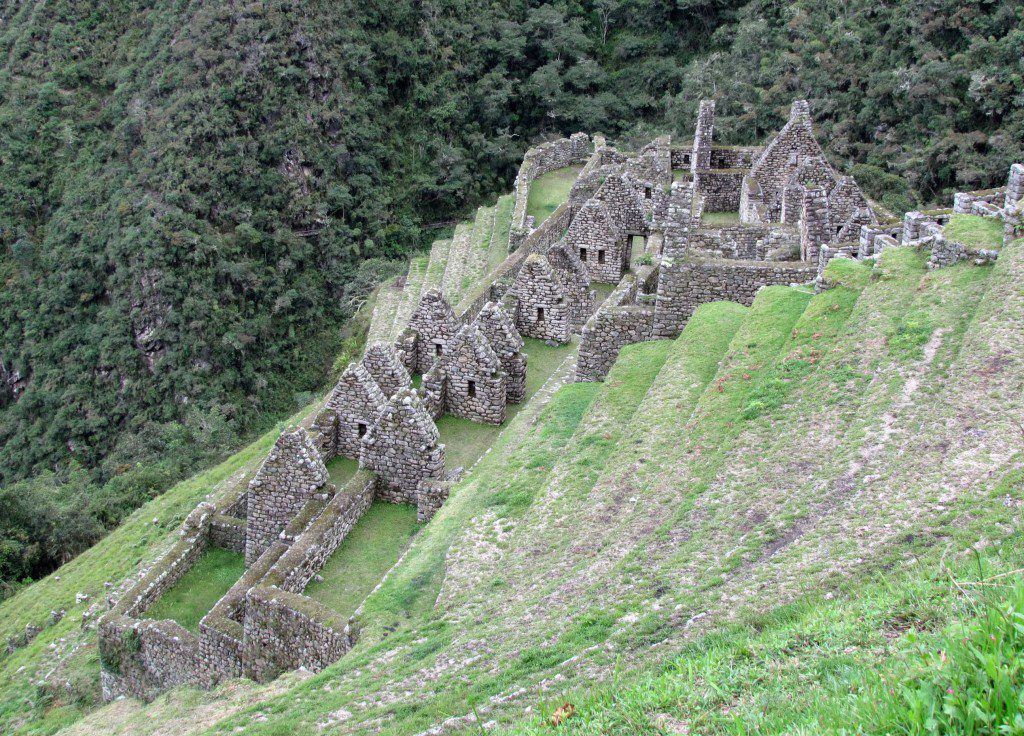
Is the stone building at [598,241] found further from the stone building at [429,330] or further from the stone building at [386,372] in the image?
the stone building at [386,372]

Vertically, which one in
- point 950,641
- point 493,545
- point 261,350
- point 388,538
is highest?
point 950,641

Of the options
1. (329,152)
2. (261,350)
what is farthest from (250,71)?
(261,350)

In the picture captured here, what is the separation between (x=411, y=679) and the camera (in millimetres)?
8422

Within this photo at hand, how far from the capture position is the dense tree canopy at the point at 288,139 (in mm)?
31031

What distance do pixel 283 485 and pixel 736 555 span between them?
27.4ft

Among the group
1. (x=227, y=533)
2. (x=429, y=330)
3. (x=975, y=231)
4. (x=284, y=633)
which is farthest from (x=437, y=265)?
(x=975, y=231)

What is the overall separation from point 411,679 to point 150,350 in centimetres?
3657

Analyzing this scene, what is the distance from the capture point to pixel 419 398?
595 inches

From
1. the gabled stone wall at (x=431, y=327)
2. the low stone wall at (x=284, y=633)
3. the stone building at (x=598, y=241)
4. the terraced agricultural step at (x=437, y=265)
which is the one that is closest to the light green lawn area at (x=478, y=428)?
the gabled stone wall at (x=431, y=327)

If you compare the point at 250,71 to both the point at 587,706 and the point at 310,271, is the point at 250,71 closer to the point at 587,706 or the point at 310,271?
the point at 310,271

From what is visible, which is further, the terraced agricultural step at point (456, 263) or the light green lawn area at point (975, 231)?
the terraced agricultural step at point (456, 263)

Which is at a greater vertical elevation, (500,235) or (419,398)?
(419,398)

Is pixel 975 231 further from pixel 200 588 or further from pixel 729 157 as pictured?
pixel 729 157

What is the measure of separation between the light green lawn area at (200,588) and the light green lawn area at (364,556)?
2.21 m
